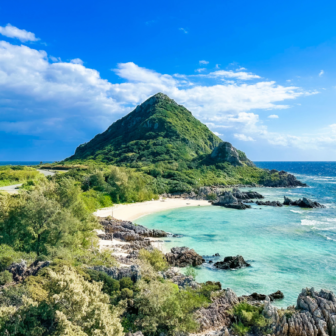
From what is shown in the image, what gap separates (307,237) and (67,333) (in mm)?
38609

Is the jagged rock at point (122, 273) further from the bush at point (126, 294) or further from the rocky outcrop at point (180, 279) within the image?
the rocky outcrop at point (180, 279)

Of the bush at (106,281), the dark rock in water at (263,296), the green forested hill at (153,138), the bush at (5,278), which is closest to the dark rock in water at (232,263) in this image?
the dark rock in water at (263,296)

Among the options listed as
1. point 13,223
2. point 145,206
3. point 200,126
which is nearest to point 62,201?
point 13,223

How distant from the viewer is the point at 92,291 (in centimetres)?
1225

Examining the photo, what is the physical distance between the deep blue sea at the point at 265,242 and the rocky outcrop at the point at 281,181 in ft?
143

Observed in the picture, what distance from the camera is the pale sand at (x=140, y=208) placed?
50.7m

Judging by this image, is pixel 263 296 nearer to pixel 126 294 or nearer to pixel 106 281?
pixel 126 294

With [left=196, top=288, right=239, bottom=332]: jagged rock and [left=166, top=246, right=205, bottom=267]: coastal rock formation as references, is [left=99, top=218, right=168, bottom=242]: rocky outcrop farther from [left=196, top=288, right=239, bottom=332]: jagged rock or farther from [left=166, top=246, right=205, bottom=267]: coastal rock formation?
[left=196, top=288, right=239, bottom=332]: jagged rock

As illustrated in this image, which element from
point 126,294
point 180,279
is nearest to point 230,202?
point 180,279

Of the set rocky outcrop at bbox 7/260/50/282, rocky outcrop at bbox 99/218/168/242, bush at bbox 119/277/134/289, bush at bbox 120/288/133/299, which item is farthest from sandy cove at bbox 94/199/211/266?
bush at bbox 120/288/133/299

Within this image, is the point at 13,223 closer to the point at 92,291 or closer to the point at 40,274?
the point at 40,274

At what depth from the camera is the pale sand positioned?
1994 inches

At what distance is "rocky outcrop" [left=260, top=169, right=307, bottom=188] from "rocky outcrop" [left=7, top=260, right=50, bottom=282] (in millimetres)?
105071

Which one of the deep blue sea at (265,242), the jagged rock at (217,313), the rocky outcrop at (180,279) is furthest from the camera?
the deep blue sea at (265,242)
